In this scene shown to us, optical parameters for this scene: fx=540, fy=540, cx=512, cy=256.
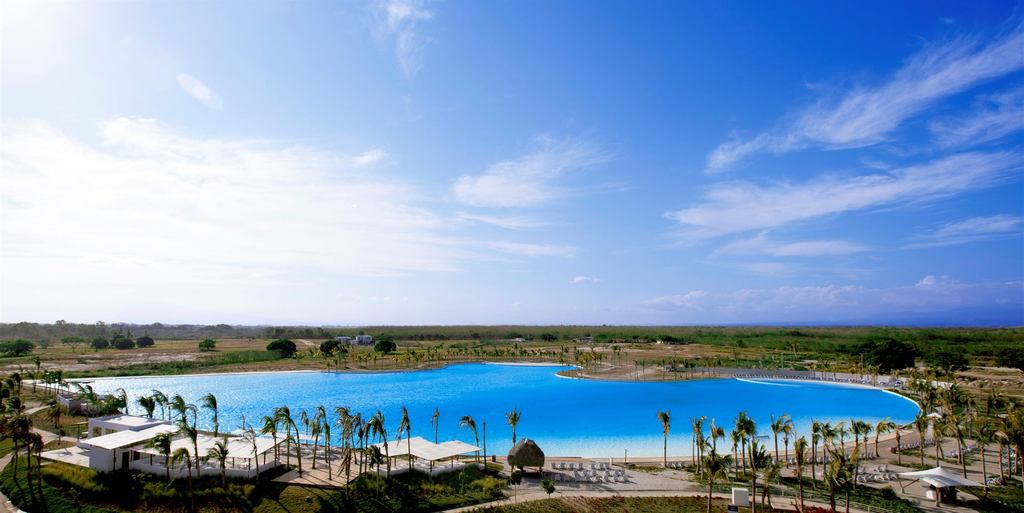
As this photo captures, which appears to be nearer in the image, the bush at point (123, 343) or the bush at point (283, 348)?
the bush at point (283, 348)

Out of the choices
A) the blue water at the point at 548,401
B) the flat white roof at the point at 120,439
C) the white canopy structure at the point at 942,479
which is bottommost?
the blue water at the point at 548,401

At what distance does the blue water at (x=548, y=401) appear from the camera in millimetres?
42156

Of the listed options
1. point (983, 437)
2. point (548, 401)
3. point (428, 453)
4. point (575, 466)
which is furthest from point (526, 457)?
point (548, 401)

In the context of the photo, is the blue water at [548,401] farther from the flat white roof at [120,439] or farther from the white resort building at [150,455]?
the flat white roof at [120,439]

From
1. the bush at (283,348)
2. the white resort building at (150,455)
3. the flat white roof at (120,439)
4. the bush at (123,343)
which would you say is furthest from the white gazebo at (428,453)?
the bush at (123,343)

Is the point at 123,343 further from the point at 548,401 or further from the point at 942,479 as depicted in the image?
the point at 942,479

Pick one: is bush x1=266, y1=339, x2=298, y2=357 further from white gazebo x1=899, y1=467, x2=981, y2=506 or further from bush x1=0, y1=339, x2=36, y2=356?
white gazebo x1=899, y1=467, x2=981, y2=506

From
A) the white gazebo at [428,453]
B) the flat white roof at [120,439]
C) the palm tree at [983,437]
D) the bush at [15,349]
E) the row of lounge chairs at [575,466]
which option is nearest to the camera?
the flat white roof at [120,439]

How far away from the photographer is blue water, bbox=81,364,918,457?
42.2 m

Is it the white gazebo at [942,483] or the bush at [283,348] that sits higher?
the bush at [283,348]

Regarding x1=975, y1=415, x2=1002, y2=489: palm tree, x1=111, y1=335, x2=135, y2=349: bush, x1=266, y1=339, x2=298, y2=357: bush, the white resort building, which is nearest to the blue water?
x1=975, y1=415, x2=1002, y2=489: palm tree

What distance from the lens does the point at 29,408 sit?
43.9 meters

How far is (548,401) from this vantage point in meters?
57.4

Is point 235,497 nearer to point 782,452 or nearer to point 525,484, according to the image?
point 525,484
